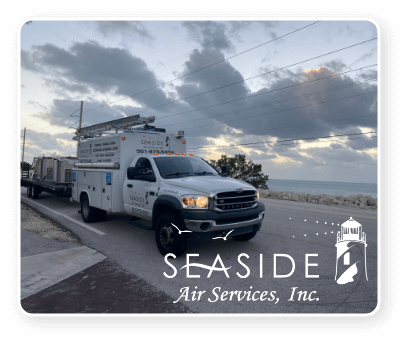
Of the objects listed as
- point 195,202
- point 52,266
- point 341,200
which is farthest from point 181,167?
point 341,200

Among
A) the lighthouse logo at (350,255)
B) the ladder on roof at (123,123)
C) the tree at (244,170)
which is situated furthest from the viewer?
the tree at (244,170)

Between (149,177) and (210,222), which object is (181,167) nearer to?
(149,177)

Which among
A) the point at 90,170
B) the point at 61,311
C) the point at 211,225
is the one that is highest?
the point at 90,170

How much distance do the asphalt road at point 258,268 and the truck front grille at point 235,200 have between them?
1.03 metres

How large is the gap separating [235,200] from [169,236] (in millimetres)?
1448

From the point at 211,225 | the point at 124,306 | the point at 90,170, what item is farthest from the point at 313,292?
the point at 90,170

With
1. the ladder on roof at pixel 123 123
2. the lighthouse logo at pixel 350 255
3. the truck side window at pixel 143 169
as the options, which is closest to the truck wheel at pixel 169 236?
the truck side window at pixel 143 169

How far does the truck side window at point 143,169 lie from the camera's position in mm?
6583

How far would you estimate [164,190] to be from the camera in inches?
230

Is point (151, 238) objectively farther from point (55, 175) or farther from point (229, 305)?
point (55, 175)

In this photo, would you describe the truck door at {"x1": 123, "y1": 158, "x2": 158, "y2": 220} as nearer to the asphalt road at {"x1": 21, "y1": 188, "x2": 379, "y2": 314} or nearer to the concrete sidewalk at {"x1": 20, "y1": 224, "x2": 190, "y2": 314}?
the asphalt road at {"x1": 21, "y1": 188, "x2": 379, "y2": 314}

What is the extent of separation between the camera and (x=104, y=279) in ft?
14.8

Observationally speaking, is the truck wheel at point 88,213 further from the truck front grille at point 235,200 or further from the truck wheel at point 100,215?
the truck front grille at point 235,200

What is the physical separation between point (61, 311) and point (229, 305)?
6.96ft
